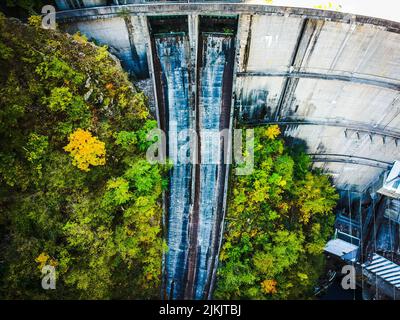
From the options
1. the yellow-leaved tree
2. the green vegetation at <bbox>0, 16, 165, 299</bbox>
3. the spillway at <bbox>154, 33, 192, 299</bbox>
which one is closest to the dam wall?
the spillway at <bbox>154, 33, 192, 299</bbox>

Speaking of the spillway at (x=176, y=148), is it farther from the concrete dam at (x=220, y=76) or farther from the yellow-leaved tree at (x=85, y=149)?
the yellow-leaved tree at (x=85, y=149)

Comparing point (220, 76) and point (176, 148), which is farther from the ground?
point (220, 76)

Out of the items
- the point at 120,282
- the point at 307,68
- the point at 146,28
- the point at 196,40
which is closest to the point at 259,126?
the point at 307,68

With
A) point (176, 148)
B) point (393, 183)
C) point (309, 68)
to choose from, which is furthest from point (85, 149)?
point (393, 183)

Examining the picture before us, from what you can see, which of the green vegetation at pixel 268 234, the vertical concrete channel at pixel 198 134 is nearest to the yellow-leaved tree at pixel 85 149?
the vertical concrete channel at pixel 198 134

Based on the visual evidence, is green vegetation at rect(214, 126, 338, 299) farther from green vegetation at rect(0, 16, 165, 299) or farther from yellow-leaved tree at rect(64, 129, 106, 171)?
yellow-leaved tree at rect(64, 129, 106, 171)

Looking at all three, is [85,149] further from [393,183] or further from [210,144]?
[393,183]
